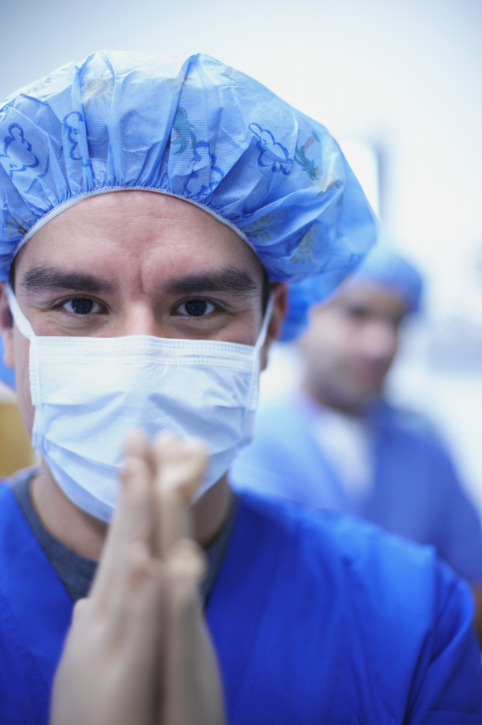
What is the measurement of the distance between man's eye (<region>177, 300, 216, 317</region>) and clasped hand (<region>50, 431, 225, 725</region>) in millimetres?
408

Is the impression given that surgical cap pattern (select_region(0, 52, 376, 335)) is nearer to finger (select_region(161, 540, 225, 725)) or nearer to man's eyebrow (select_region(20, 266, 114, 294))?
man's eyebrow (select_region(20, 266, 114, 294))

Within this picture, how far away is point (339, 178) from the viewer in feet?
2.99

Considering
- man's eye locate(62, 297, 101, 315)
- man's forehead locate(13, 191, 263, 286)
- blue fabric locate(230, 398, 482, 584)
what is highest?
man's forehead locate(13, 191, 263, 286)

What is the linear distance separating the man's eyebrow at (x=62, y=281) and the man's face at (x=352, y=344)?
128 centimetres

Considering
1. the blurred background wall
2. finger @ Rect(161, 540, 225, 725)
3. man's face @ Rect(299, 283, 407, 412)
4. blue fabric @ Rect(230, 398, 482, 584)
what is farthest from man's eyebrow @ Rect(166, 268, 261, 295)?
the blurred background wall

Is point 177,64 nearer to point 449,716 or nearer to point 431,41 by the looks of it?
point 449,716

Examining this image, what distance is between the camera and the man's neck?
89 centimetres

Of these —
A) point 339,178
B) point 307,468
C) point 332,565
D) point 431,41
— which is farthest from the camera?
point 431,41

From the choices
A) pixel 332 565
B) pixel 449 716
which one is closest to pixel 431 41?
pixel 332 565

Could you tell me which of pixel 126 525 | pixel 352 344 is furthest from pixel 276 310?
pixel 352 344

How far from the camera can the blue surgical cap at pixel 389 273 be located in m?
2.00

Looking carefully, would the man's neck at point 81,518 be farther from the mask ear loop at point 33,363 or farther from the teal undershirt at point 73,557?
the mask ear loop at point 33,363

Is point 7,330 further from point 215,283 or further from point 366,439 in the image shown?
point 366,439

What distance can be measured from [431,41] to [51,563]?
2.48 meters
